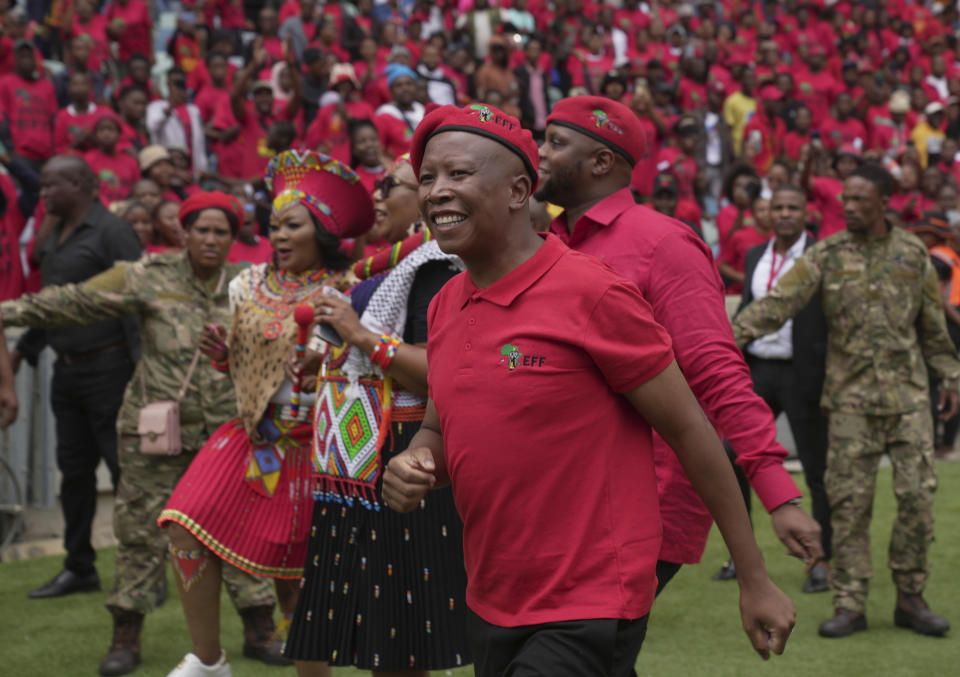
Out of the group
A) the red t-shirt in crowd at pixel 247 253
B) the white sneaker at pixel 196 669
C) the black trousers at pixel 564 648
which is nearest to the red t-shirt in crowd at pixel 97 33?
the red t-shirt in crowd at pixel 247 253

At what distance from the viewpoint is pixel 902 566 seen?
610cm

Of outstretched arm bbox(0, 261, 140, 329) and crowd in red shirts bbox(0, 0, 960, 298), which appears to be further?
crowd in red shirts bbox(0, 0, 960, 298)

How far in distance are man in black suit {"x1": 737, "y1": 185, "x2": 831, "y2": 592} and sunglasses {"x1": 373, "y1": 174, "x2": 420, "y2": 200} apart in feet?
11.1

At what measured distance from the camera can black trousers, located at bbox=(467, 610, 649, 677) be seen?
2496 millimetres

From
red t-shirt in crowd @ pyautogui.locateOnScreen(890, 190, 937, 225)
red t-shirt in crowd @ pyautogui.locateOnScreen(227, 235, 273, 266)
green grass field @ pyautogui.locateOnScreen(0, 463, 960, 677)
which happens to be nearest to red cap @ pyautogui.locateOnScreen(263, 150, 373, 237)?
green grass field @ pyautogui.locateOnScreen(0, 463, 960, 677)

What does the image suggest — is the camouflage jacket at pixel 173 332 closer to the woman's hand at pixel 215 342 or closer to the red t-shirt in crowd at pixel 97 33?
the woman's hand at pixel 215 342

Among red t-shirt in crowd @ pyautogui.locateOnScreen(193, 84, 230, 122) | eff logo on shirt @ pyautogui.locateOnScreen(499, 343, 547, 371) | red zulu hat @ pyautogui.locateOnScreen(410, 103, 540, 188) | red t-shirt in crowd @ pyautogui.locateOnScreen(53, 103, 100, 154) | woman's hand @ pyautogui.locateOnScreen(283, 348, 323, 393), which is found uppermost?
red t-shirt in crowd @ pyautogui.locateOnScreen(193, 84, 230, 122)

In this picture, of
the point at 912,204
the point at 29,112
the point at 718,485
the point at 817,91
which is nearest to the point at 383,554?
the point at 718,485

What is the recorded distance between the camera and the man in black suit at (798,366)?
23.4 feet

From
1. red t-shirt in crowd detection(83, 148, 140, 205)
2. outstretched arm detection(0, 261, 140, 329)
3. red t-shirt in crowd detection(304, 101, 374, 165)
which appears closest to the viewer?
outstretched arm detection(0, 261, 140, 329)

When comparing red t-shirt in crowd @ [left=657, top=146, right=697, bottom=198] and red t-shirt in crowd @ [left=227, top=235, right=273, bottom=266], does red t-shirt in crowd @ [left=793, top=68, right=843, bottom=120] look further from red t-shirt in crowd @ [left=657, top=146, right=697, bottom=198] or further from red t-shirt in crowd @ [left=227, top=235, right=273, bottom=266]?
red t-shirt in crowd @ [left=227, top=235, right=273, bottom=266]

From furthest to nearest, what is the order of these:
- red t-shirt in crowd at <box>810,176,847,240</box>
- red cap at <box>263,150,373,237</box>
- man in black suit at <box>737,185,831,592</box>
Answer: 1. red t-shirt in crowd at <box>810,176,847,240</box>
2. man in black suit at <box>737,185,831,592</box>
3. red cap at <box>263,150,373,237</box>

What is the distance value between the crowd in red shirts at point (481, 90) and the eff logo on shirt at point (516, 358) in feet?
21.9

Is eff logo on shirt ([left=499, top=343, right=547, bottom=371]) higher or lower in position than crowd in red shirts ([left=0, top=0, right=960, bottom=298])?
lower
